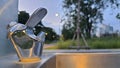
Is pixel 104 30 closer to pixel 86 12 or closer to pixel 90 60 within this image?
pixel 86 12

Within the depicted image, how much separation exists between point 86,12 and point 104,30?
649 mm

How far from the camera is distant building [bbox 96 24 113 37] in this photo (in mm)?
3334

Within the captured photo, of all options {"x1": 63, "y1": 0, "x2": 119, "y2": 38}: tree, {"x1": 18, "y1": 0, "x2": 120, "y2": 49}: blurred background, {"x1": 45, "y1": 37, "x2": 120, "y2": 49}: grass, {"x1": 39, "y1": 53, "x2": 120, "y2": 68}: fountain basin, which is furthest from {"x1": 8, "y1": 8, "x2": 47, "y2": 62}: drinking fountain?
{"x1": 63, "y1": 0, "x2": 119, "y2": 38}: tree

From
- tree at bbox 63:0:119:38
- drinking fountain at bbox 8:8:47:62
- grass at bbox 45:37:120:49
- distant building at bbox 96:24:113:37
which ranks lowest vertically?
grass at bbox 45:37:120:49

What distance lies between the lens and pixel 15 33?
816 mm

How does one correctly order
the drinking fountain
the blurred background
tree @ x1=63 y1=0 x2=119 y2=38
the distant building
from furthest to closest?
1. tree @ x1=63 y1=0 x2=119 y2=38
2. the distant building
3. the blurred background
4. the drinking fountain

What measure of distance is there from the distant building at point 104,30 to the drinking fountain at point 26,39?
2446mm

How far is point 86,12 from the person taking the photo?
13.0ft

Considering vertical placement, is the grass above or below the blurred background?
below

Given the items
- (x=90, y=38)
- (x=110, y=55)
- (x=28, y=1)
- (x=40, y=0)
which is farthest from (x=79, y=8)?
(x=110, y=55)

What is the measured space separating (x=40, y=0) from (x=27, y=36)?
1602 millimetres

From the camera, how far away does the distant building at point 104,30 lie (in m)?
3.33

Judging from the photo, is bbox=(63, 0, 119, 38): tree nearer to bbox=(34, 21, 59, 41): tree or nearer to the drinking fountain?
bbox=(34, 21, 59, 41): tree

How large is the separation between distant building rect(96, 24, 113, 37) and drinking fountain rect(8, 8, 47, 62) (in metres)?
2.45
